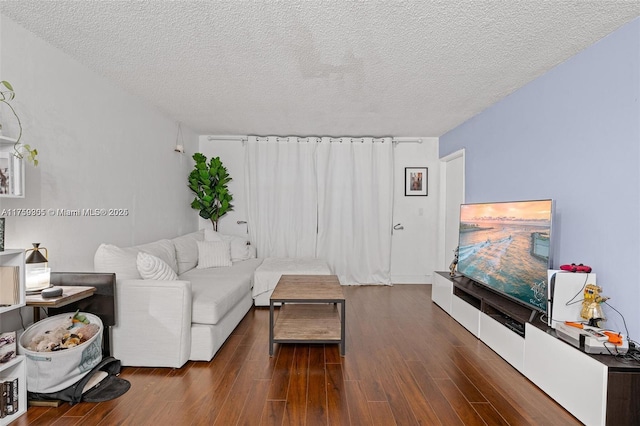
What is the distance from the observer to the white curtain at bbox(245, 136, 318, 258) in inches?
213

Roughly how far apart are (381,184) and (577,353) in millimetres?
3770

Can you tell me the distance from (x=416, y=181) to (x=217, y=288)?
3677 mm

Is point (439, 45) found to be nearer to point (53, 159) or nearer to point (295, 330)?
point (295, 330)

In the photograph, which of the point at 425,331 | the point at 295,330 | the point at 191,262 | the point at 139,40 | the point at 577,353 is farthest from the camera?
the point at 191,262

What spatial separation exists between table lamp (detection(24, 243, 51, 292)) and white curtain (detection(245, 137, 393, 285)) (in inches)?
129

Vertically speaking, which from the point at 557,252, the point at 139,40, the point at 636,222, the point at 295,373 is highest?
the point at 139,40

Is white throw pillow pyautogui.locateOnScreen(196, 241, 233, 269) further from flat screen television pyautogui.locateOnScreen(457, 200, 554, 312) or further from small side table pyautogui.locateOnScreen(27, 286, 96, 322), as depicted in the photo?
flat screen television pyautogui.locateOnScreen(457, 200, 554, 312)

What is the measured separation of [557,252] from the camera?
2686mm

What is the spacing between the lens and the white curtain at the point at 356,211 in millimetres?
5434

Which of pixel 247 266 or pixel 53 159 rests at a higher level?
pixel 53 159

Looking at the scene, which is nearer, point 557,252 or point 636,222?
point 636,222

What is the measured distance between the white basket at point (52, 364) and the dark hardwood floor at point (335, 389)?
14cm

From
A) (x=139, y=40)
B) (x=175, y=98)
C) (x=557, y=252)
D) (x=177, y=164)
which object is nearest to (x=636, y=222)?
(x=557, y=252)

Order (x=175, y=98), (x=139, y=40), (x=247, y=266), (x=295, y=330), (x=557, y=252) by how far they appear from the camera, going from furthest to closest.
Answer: (x=247, y=266) → (x=175, y=98) → (x=295, y=330) → (x=557, y=252) → (x=139, y=40)
